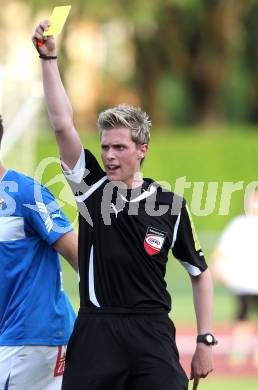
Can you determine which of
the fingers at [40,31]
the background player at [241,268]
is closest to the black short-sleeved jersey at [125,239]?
the fingers at [40,31]

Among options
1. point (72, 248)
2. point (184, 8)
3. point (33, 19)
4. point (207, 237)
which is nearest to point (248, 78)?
point (184, 8)

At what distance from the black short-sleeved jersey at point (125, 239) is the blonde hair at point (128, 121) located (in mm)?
177

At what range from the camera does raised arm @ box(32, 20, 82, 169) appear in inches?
221

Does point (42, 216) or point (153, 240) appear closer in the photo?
point (153, 240)

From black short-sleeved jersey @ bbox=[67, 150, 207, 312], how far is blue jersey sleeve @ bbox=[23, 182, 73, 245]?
0.33 metres

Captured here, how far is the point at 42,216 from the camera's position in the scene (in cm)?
602

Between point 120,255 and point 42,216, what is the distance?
2.01 feet

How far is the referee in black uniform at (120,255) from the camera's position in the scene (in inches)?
219

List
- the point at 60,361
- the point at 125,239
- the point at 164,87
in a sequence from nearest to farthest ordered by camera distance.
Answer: the point at 125,239, the point at 60,361, the point at 164,87

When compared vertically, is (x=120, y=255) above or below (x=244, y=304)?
above

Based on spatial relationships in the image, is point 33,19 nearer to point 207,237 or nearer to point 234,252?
point 207,237

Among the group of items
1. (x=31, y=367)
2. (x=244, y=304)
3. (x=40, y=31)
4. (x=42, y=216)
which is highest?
(x=40, y=31)

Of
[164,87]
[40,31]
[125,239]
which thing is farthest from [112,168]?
[164,87]

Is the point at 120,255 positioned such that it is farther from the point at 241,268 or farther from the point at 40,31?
the point at 241,268
